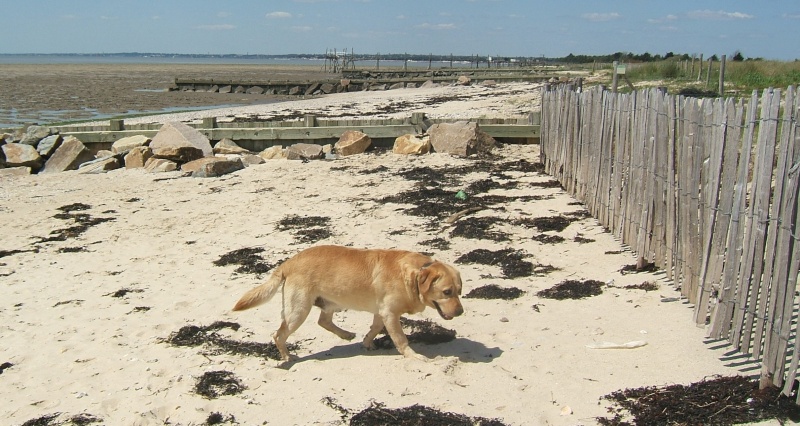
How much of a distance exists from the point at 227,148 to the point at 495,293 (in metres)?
10.5

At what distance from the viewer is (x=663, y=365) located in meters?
4.86

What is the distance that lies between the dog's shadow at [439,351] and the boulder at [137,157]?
10.8 m

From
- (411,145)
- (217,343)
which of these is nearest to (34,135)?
(411,145)

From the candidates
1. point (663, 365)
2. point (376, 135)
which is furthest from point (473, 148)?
point (663, 365)

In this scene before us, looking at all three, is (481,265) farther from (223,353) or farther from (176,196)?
(176,196)

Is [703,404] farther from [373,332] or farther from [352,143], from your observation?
[352,143]

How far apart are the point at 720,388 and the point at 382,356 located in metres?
2.42

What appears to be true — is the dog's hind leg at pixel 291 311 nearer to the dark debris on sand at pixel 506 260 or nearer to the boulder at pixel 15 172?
the dark debris on sand at pixel 506 260

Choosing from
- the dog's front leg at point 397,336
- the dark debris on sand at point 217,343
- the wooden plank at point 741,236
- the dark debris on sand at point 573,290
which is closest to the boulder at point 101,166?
the dark debris on sand at point 217,343

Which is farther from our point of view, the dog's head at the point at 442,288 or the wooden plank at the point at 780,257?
the dog's head at the point at 442,288

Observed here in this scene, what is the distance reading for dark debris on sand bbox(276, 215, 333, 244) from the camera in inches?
350

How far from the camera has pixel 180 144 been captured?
1464 centimetres

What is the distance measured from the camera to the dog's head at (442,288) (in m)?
4.90

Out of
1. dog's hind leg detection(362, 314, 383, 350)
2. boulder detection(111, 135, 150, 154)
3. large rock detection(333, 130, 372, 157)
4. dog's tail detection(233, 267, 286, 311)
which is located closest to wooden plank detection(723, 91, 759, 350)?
dog's hind leg detection(362, 314, 383, 350)
